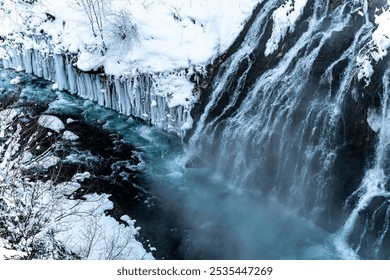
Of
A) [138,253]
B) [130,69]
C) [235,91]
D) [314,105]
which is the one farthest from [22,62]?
[314,105]

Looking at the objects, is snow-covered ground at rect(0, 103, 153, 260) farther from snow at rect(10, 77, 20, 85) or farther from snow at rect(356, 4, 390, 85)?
snow at rect(10, 77, 20, 85)

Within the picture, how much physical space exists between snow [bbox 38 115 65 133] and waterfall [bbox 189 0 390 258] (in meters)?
4.35

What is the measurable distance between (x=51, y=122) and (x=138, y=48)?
12.3 ft

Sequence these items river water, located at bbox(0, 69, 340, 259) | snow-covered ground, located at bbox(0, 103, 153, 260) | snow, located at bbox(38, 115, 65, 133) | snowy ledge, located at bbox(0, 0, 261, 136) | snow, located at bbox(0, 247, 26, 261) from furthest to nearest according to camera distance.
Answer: snowy ledge, located at bbox(0, 0, 261, 136) → snow, located at bbox(38, 115, 65, 133) → river water, located at bbox(0, 69, 340, 259) → snow-covered ground, located at bbox(0, 103, 153, 260) → snow, located at bbox(0, 247, 26, 261)

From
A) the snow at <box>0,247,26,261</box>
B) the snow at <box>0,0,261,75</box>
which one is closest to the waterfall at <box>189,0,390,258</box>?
the snow at <box>0,0,261,75</box>

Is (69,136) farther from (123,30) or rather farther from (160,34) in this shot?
(160,34)

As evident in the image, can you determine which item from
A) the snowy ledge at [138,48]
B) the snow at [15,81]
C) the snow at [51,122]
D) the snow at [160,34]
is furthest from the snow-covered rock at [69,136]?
the snow at [15,81]

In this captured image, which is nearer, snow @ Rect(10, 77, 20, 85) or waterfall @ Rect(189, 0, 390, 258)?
waterfall @ Rect(189, 0, 390, 258)

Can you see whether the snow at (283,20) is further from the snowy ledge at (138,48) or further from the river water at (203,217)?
the river water at (203,217)

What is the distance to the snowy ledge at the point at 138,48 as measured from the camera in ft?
44.4

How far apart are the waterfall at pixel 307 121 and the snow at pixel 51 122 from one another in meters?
4.35

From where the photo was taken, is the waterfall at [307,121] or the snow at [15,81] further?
the snow at [15,81]

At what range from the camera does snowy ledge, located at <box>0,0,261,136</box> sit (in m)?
13.5

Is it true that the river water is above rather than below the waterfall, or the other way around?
below
